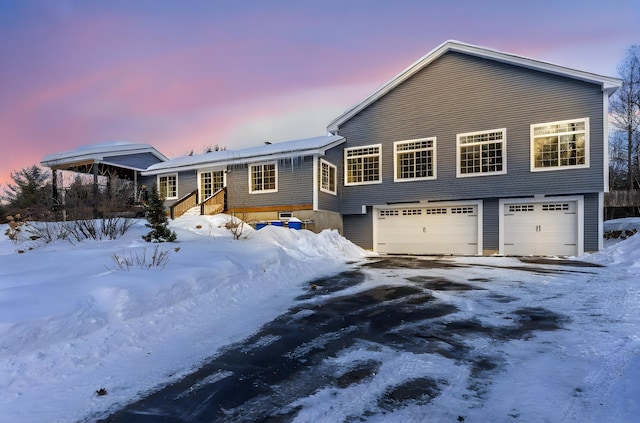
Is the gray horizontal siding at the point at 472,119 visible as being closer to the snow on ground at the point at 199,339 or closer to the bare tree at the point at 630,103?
the snow on ground at the point at 199,339

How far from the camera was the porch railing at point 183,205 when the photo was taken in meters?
16.7

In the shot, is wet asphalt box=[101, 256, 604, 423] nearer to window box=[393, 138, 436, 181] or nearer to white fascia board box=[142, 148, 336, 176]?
white fascia board box=[142, 148, 336, 176]

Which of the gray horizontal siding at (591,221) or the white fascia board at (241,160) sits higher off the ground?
the white fascia board at (241,160)

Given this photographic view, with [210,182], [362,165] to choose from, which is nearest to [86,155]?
[210,182]

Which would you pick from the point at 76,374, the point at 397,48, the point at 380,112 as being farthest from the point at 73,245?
the point at 397,48

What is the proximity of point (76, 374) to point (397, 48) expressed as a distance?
59.6ft

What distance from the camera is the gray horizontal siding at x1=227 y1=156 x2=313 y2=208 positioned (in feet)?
53.4

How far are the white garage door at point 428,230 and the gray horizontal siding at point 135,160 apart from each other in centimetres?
1754

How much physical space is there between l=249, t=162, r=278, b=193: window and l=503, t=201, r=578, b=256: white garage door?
A: 1094cm

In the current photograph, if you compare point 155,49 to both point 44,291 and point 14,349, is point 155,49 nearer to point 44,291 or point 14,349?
point 44,291

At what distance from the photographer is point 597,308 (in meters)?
5.62

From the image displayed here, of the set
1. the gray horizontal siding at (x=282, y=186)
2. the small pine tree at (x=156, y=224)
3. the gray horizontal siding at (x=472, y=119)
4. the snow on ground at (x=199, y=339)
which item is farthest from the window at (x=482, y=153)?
the small pine tree at (x=156, y=224)

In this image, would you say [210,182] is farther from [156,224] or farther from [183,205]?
[156,224]

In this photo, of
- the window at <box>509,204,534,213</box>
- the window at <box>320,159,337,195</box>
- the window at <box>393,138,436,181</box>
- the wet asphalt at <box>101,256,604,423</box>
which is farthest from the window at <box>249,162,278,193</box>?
the window at <box>509,204,534,213</box>
